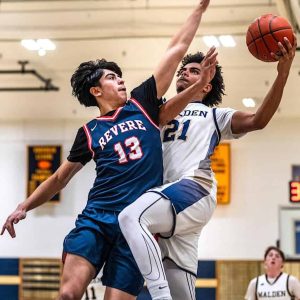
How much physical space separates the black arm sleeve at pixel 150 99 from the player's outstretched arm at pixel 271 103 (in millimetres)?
499

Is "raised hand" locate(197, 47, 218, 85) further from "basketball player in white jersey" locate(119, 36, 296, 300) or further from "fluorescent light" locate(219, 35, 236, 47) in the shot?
"fluorescent light" locate(219, 35, 236, 47)

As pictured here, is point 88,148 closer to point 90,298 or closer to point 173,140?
point 173,140

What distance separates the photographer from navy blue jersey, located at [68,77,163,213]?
4543 mm

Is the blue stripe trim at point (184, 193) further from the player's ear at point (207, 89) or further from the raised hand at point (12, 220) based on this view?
the raised hand at point (12, 220)

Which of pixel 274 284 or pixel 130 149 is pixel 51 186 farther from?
pixel 274 284

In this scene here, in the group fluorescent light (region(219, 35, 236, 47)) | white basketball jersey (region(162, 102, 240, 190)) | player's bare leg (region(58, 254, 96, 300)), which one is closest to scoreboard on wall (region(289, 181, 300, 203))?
fluorescent light (region(219, 35, 236, 47))

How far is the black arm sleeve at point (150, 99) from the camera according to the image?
470cm

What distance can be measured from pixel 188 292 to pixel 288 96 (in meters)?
10.5

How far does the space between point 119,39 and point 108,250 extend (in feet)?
29.8

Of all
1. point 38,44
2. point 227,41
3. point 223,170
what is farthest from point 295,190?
point 38,44

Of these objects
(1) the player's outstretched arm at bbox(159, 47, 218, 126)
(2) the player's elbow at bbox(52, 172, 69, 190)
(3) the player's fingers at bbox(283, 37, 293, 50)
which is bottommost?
(2) the player's elbow at bbox(52, 172, 69, 190)

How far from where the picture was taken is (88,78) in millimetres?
5031

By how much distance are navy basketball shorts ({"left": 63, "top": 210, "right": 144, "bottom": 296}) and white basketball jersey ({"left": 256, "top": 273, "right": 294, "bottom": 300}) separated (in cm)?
612

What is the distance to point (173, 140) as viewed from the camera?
4828 millimetres
